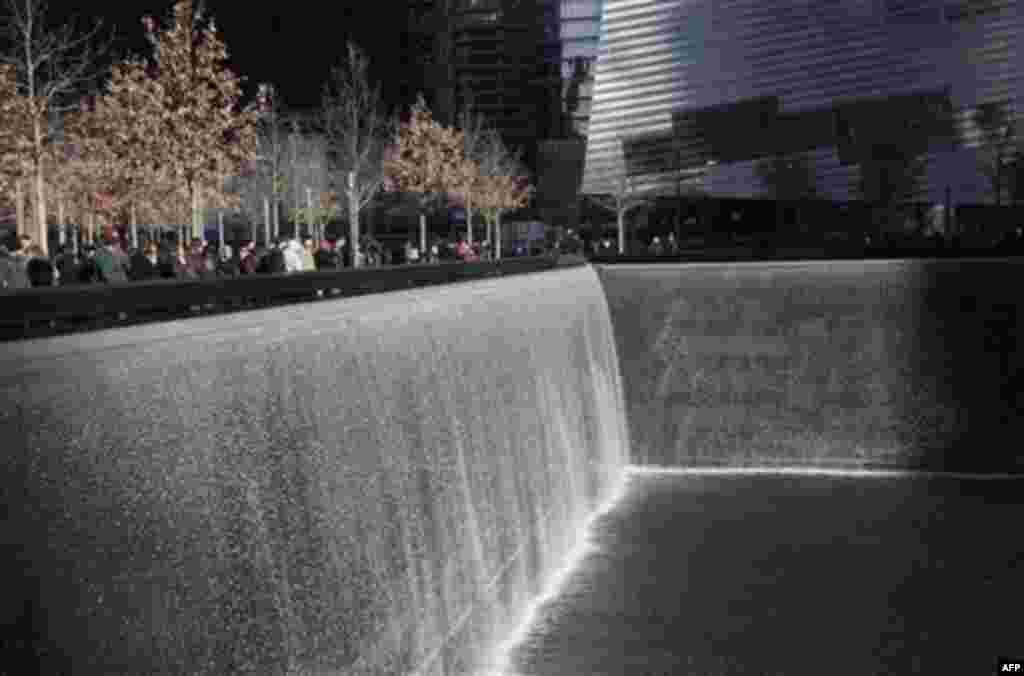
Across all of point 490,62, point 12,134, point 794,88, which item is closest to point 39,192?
point 12,134

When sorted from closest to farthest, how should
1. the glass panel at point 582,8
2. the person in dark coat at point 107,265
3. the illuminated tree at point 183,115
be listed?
the person in dark coat at point 107,265 < the illuminated tree at point 183,115 < the glass panel at point 582,8

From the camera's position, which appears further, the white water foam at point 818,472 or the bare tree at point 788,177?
the bare tree at point 788,177

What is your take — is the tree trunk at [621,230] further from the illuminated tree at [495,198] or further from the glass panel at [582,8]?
the glass panel at [582,8]

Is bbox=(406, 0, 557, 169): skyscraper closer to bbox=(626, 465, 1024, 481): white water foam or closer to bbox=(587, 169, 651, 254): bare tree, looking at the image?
bbox=(587, 169, 651, 254): bare tree

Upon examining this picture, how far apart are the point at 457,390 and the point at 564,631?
4.46 feet

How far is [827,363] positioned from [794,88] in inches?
1405

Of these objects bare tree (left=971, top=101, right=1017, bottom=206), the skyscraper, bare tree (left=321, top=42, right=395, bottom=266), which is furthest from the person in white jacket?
the skyscraper

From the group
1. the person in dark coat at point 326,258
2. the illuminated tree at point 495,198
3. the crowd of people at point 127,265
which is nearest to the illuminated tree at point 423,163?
the illuminated tree at point 495,198

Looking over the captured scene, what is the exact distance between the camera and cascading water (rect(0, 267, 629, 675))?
2.62 metres

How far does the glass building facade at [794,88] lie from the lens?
42312mm

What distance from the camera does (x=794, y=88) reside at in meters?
44.5

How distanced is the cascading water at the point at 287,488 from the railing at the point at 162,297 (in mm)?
469

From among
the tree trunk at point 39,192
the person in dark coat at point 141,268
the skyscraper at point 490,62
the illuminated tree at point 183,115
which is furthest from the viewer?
the skyscraper at point 490,62

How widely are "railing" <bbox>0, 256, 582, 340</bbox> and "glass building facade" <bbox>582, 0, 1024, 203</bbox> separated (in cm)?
3600
